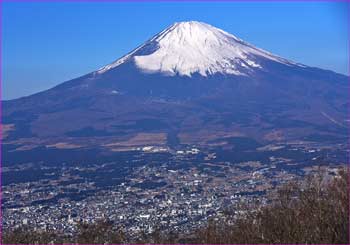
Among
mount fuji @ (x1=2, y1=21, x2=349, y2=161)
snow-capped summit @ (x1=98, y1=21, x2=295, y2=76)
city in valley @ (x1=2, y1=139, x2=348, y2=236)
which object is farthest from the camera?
snow-capped summit @ (x1=98, y1=21, x2=295, y2=76)

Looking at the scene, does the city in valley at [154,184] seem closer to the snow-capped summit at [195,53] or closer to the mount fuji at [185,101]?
the mount fuji at [185,101]

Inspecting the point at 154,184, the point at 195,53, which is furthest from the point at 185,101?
the point at 154,184

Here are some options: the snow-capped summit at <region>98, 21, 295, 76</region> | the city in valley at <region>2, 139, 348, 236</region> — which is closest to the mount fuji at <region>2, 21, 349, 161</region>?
the snow-capped summit at <region>98, 21, 295, 76</region>

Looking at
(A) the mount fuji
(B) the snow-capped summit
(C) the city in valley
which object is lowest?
(C) the city in valley

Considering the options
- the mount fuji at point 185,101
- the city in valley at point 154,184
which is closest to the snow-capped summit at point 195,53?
the mount fuji at point 185,101

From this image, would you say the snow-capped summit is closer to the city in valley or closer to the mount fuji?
the mount fuji
